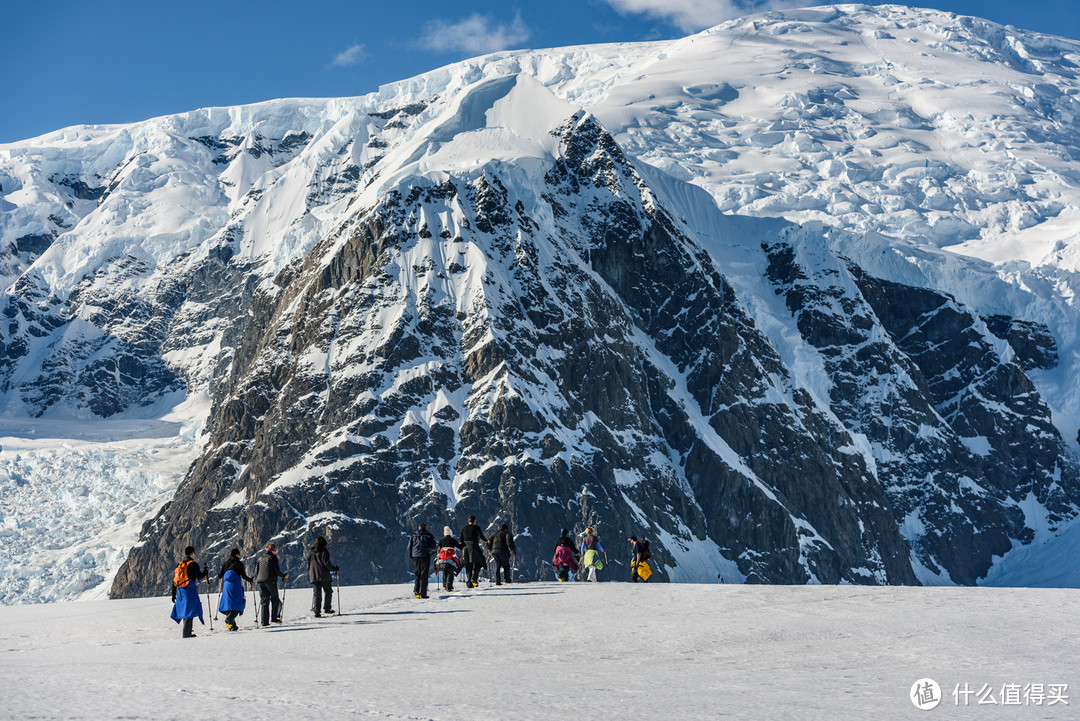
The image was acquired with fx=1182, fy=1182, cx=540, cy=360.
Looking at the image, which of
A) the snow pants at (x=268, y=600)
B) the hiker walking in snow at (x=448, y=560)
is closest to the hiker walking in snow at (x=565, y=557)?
the hiker walking in snow at (x=448, y=560)

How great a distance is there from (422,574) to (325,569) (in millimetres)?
4766

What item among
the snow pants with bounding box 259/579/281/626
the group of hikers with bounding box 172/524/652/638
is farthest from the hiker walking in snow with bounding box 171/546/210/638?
the snow pants with bounding box 259/579/281/626

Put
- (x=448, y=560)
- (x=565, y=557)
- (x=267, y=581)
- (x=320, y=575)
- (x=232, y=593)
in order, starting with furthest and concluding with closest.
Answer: (x=565, y=557) → (x=448, y=560) → (x=320, y=575) → (x=267, y=581) → (x=232, y=593)

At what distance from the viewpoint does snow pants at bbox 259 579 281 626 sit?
116 ft

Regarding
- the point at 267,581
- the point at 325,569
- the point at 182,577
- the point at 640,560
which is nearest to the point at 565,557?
the point at 640,560

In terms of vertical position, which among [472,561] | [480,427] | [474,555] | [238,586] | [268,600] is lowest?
[268,600]

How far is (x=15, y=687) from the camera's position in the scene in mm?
23062

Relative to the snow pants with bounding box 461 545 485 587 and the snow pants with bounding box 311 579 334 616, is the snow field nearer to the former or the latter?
the snow pants with bounding box 461 545 485 587

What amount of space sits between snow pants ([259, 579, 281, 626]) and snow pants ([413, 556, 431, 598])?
19.5ft

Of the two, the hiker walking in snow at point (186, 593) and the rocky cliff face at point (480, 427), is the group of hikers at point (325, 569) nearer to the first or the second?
the hiker walking in snow at point (186, 593)

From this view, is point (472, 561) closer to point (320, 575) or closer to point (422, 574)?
point (422, 574)

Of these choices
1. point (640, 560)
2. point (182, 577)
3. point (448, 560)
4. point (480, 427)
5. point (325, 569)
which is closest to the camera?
point (182, 577)

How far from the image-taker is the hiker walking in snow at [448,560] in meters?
42.8

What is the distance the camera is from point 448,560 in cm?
4309
